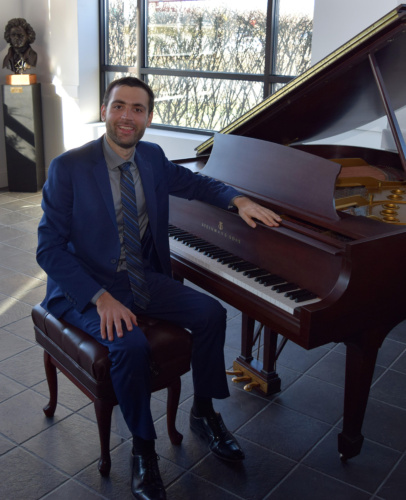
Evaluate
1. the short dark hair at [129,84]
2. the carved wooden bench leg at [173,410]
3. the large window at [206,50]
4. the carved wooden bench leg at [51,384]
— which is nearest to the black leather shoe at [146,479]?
the carved wooden bench leg at [173,410]

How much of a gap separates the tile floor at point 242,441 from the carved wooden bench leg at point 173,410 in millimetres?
42

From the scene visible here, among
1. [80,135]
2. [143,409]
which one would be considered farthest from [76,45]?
[143,409]

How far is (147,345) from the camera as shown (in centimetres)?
206

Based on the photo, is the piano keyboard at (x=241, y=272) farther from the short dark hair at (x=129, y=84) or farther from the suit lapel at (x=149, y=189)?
the short dark hair at (x=129, y=84)

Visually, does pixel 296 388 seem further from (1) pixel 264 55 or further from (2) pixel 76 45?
(2) pixel 76 45

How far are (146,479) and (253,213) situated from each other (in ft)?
3.31

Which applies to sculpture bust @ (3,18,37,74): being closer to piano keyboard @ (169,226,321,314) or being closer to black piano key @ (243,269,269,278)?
piano keyboard @ (169,226,321,314)

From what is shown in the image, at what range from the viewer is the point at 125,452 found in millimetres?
2328

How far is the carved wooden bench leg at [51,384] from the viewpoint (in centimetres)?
242

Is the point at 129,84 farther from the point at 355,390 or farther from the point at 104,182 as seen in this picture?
the point at 355,390

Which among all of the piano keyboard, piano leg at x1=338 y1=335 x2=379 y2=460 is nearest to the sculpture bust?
the piano keyboard

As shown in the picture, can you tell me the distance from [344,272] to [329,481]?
32.4 inches

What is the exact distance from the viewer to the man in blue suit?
2.06m

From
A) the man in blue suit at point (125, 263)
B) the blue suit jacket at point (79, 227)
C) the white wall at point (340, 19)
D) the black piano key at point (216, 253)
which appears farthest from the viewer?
the white wall at point (340, 19)
